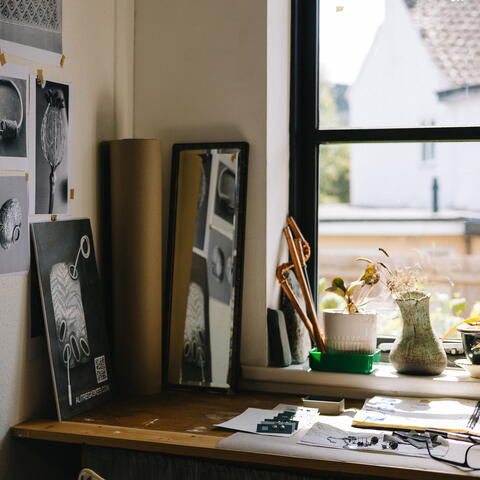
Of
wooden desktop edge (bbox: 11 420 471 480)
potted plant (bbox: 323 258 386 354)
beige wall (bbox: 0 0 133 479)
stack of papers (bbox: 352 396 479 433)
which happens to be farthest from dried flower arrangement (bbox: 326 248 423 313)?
beige wall (bbox: 0 0 133 479)

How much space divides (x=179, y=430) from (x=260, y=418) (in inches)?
9.4

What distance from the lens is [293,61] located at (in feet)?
9.19

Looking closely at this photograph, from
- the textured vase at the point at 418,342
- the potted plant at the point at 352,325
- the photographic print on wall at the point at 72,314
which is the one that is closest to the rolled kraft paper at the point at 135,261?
the photographic print on wall at the point at 72,314

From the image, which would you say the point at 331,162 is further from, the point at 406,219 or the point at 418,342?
the point at 418,342

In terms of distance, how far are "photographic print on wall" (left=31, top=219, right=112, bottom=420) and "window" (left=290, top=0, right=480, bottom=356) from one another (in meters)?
0.83

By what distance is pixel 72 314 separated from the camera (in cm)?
229

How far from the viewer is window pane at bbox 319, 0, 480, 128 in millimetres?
2625

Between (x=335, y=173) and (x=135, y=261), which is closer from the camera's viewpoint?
(x=135, y=261)

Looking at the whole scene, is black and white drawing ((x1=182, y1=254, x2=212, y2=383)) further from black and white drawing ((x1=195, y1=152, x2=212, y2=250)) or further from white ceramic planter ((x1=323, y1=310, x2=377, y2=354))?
white ceramic planter ((x1=323, y1=310, x2=377, y2=354))

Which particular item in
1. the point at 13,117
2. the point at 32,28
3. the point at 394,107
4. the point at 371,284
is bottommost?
the point at 371,284

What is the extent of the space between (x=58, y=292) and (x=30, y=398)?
12.4 inches

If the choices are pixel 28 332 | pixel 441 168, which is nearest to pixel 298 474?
pixel 28 332

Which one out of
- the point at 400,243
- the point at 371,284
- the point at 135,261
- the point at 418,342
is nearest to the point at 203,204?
the point at 135,261

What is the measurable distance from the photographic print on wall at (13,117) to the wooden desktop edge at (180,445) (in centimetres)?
73
